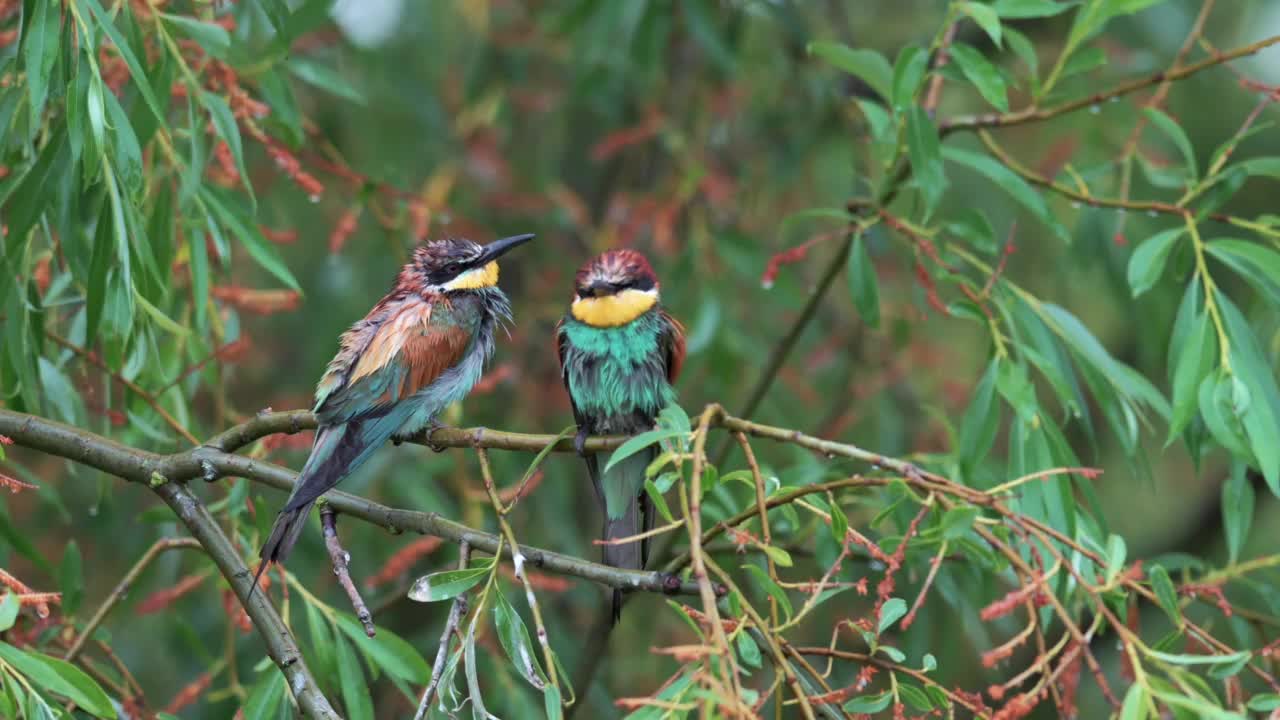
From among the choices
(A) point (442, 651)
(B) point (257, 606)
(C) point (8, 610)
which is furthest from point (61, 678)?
(A) point (442, 651)

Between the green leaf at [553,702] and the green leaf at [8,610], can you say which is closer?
the green leaf at [8,610]

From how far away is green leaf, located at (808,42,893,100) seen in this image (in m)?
2.47

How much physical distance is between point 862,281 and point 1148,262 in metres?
0.54

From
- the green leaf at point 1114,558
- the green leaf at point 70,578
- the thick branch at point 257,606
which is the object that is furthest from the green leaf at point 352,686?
the green leaf at point 1114,558

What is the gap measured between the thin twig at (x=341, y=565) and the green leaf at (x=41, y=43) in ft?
2.11

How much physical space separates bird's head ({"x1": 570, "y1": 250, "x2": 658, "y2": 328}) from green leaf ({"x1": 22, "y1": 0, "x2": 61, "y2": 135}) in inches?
45.0

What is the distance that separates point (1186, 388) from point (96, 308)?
152 cm

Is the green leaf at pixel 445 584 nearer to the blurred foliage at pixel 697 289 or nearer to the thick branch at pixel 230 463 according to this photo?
the blurred foliage at pixel 697 289

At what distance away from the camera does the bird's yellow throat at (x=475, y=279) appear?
2773 mm

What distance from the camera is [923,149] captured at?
7.80 feet

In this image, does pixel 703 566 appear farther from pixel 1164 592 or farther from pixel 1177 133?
pixel 1177 133

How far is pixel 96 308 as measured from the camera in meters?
1.96

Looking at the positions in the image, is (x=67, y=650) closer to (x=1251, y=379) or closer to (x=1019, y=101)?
(x=1251, y=379)

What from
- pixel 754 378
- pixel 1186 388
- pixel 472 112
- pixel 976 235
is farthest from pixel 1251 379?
pixel 472 112
